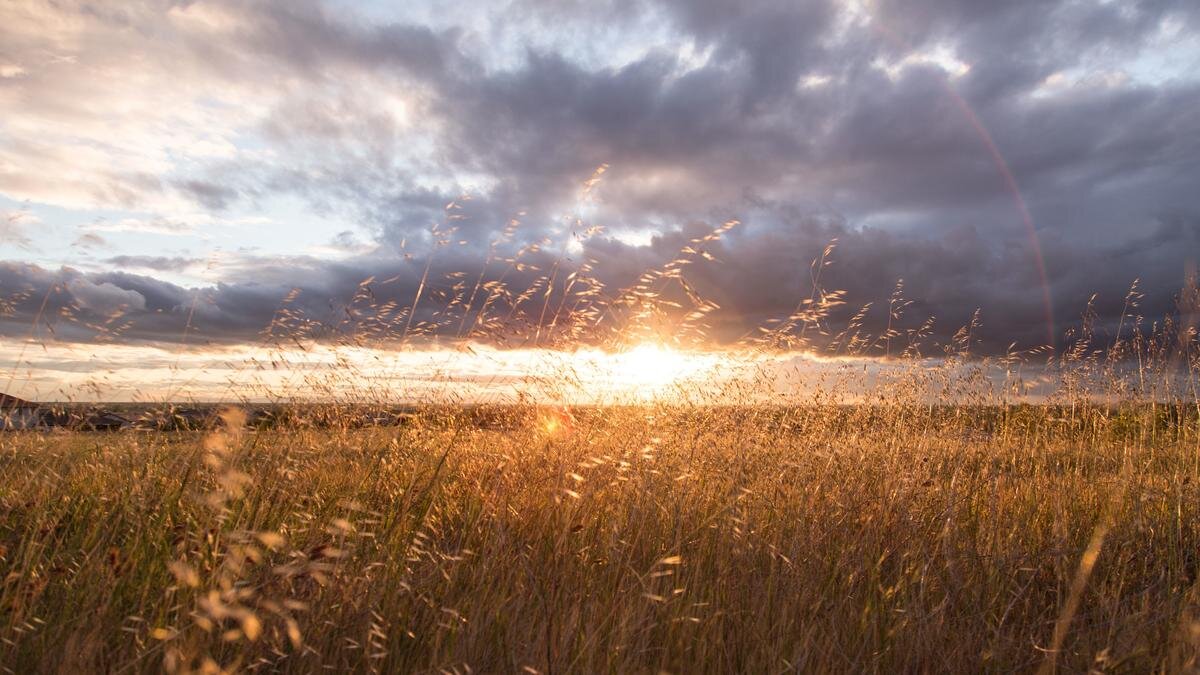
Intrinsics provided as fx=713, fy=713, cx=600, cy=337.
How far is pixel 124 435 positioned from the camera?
205 inches

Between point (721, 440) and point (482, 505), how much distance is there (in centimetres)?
181

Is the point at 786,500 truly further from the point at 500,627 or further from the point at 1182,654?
the point at 500,627

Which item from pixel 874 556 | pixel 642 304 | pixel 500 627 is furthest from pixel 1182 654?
pixel 642 304

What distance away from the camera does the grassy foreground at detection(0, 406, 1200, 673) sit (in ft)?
7.52

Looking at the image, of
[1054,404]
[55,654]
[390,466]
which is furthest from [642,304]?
[1054,404]

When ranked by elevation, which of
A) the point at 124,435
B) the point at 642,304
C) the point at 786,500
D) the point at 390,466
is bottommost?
the point at 124,435

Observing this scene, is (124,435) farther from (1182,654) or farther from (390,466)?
(1182,654)

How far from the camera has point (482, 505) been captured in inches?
156

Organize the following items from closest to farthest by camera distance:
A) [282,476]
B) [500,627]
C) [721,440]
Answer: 1. [500,627]
2. [282,476]
3. [721,440]

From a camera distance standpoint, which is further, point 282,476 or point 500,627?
point 282,476

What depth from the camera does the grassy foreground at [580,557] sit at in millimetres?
2293

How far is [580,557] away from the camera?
129 inches

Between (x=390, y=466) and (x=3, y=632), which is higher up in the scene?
(x=390, y=466)

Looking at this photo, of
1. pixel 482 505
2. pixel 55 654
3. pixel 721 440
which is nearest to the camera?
pixel 55 654
